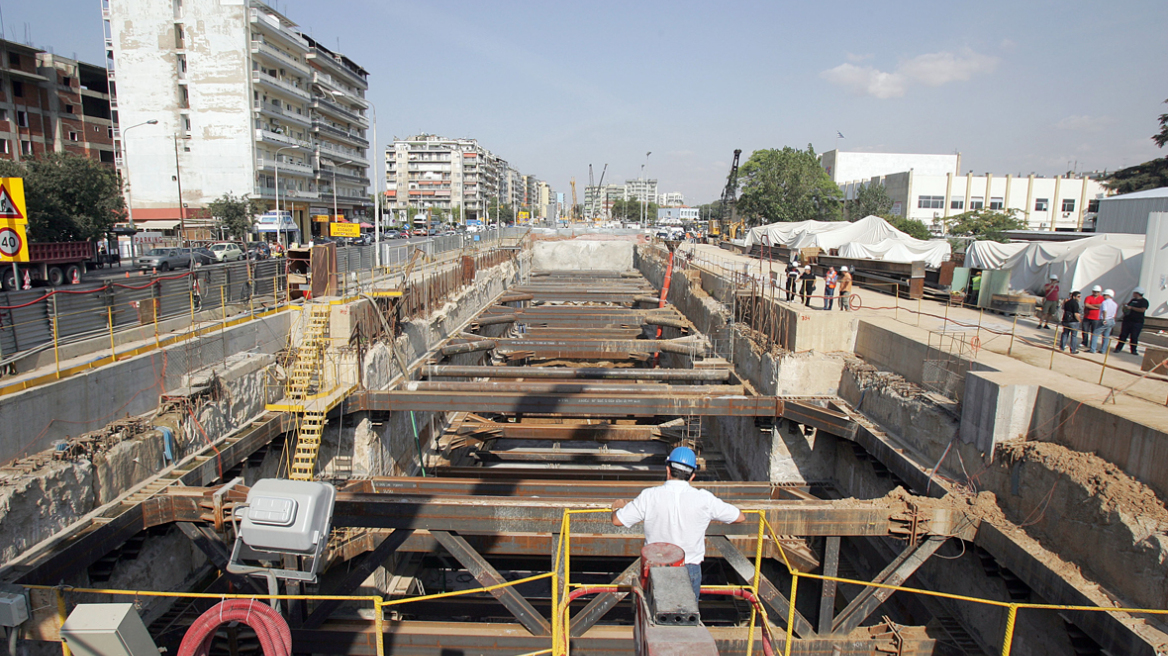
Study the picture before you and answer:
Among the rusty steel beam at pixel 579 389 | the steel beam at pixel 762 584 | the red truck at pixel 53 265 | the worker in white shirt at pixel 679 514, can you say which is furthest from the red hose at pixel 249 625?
the red truck at pixel 53 265

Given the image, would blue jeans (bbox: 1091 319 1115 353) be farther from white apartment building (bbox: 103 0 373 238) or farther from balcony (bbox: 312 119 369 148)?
balcony (bbox: 312 119 369 148)

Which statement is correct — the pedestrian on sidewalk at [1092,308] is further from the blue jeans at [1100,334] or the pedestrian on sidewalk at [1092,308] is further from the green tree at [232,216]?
the green tree at [232,216]

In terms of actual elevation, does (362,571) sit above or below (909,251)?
below

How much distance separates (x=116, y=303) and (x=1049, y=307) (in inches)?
822

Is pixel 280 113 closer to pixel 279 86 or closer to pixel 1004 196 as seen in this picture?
pixel 279 86

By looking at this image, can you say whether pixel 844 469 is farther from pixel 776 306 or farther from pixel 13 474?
pixel 13 474

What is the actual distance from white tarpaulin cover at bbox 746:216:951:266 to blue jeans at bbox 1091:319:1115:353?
1227cm

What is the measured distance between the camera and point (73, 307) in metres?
9.95

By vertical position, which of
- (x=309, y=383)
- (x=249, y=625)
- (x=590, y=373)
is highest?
(x=249, y=625)

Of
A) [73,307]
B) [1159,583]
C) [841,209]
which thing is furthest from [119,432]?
[841,209]

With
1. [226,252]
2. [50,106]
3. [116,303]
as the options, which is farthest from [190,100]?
[116,303]

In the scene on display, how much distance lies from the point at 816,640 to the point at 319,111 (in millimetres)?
68785

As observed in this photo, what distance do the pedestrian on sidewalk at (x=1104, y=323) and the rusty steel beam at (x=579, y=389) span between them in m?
6.64

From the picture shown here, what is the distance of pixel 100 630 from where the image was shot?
414cm
